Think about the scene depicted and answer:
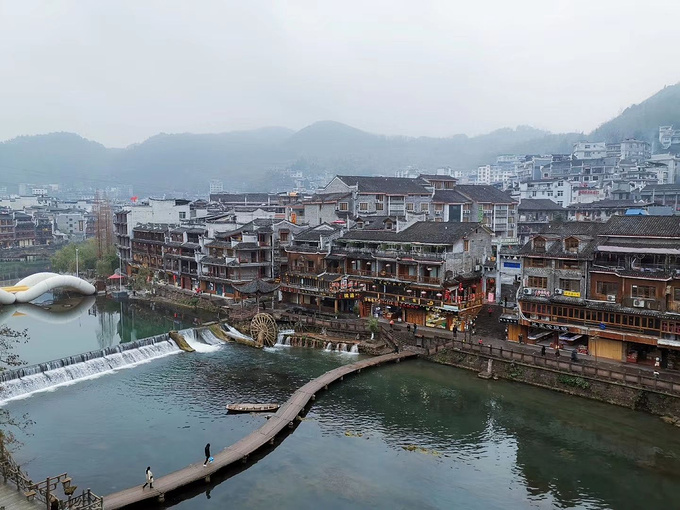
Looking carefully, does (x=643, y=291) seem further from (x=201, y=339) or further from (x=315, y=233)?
(x=201, y=339)

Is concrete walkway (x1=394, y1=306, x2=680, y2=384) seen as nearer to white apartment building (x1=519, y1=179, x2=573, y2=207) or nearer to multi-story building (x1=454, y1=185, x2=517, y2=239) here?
multi-story building (x1=454, y1=185, x2=517, y2=239)

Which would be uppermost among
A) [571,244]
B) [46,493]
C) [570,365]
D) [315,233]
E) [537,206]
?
[537,206]

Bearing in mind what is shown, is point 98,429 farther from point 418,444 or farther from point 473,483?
point 473,483

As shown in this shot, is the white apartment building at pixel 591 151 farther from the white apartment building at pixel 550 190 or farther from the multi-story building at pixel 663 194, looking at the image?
the multi-story building at pixel 663 194

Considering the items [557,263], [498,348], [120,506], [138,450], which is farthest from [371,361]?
[120,506]

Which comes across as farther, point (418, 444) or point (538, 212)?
point (538, 212)

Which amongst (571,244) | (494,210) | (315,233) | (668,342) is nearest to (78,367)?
(315,233)

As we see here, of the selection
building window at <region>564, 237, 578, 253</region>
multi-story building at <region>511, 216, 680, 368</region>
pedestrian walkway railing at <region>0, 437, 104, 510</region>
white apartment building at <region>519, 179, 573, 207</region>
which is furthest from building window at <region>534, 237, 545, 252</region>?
white apartment building at <region>519, 179, 573, 207</region>
